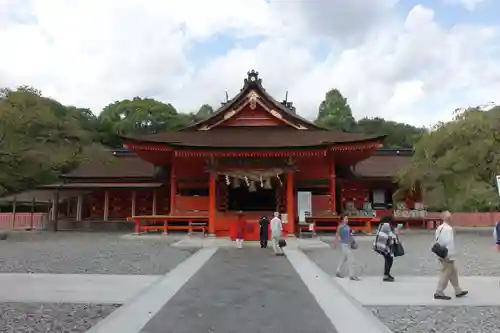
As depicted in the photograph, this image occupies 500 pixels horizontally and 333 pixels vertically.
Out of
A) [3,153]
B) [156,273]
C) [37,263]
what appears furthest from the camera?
[3,153]

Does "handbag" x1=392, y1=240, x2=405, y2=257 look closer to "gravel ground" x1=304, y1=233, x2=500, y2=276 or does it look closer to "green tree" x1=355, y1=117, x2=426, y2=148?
"gravel ground" x1=304, y1=233, x2=500, y2=276

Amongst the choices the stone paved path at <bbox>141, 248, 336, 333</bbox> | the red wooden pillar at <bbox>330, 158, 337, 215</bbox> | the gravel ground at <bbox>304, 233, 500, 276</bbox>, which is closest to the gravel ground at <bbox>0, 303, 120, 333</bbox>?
the stone paved path at <bbox>141, 248, 336, 333</bbox>

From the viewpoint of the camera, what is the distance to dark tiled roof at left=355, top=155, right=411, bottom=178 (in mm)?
31131

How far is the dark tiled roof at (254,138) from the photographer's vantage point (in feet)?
76.1

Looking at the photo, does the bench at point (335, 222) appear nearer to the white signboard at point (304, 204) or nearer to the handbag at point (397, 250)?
the white signboard at point (304, 204)

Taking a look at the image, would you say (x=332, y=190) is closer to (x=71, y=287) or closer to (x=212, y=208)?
(x=212, y=208)

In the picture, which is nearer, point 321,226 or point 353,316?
point 353,316

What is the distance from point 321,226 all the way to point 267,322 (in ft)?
62.1

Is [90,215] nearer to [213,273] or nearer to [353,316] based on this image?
[213,273]

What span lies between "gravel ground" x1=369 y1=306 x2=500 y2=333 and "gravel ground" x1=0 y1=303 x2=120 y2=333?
440cm

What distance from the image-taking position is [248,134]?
87.2 ft

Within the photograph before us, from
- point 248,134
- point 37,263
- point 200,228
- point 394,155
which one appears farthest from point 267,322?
point 394,155

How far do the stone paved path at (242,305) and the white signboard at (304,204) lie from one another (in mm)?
11417

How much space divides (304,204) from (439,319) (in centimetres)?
1696
